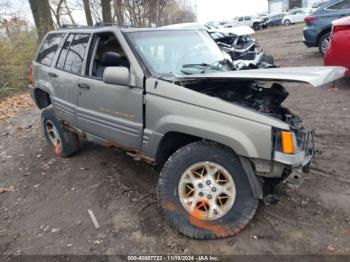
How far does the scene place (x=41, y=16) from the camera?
1298cm

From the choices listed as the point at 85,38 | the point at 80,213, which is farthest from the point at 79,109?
the point at 80,213

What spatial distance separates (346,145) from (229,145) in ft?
8.49

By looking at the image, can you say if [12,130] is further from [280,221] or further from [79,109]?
[280,221]

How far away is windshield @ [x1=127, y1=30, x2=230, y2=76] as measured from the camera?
3856mm

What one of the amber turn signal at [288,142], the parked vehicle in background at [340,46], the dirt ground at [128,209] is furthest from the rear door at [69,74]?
the parked vehicle in background at [340,46]

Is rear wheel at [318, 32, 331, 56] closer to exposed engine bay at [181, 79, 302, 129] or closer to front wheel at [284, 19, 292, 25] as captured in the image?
exposed engine bay at [181, 79, 302, 129]

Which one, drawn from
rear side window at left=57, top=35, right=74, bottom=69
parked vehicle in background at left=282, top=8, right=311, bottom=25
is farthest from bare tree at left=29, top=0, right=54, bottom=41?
parked vehicle in background at left=282, top=8, right=311, bottom=25

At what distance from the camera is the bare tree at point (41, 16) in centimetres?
1283

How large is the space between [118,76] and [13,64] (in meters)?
9.91

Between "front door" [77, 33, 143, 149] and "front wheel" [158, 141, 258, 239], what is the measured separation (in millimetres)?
667

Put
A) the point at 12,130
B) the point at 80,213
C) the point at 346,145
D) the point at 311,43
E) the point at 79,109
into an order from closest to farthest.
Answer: the point at 80,213, the point at 79,109, the point at 346,145, the point at 12,130, the point at 311,43

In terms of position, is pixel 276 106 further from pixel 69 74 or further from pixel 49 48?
pixel 49 48

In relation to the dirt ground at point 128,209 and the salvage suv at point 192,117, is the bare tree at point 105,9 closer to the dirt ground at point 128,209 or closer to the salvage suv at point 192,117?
the dirt ground at point 128,209

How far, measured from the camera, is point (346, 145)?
4926mm
